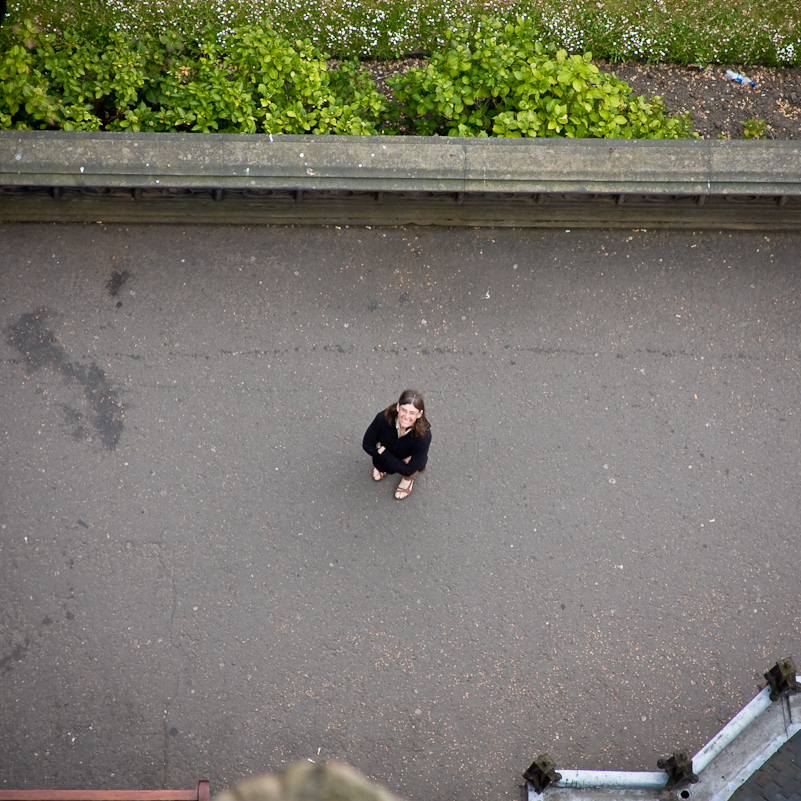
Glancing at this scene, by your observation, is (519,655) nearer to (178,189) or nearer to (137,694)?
(137,694)

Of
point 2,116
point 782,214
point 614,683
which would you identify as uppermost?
point 2,116

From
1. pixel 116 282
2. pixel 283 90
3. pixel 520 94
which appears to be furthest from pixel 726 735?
pixel 283 90

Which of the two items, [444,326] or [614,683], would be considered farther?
[444,326]

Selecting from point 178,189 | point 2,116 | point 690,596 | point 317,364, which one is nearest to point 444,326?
point 317,364

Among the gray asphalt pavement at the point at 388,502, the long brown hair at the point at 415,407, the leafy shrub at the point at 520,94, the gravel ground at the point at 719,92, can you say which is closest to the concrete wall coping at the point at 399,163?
the leafy shrub at the point at 520,94

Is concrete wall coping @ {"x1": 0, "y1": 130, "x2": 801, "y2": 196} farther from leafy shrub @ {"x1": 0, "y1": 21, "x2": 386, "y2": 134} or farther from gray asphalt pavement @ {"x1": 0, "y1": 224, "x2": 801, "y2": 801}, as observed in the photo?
gray asphalt pavement @ {"x1": 0, "y1": 224, "x2": 801, "y2": 801}

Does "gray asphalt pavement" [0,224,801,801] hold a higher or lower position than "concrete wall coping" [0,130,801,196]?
lower

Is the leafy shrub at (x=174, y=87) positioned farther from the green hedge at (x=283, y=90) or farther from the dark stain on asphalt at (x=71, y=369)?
the dark stain on asphalt at (x=71, y=369)

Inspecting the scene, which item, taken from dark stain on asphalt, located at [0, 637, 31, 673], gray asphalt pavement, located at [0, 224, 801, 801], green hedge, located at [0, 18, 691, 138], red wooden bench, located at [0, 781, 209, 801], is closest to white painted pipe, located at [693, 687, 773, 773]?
gray asphalt pavement, located at [0, 224, 801, 801]
